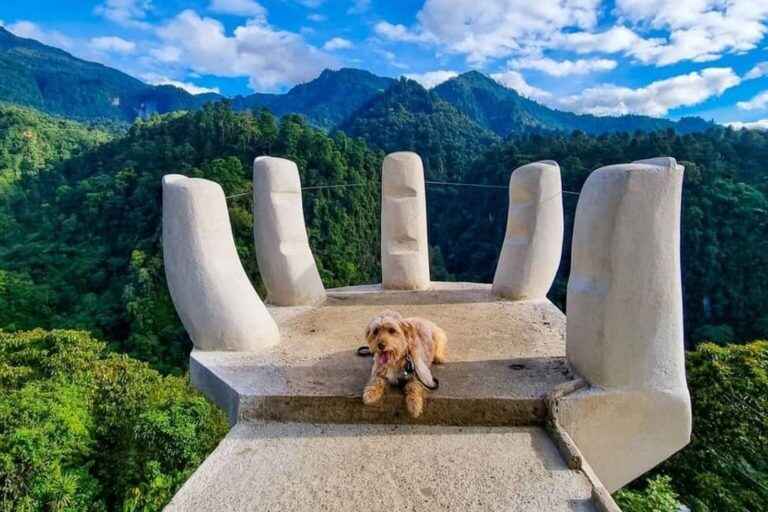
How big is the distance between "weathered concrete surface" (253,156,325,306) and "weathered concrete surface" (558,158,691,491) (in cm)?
344

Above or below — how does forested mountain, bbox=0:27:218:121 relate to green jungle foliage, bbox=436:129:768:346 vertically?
above

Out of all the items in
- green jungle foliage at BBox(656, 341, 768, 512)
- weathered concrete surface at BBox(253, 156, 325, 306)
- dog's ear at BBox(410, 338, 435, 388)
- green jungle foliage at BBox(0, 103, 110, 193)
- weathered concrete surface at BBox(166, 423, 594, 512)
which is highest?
green jungle foliage at BBox(0, 103, 110, 193)

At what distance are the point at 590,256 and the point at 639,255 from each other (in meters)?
0.32

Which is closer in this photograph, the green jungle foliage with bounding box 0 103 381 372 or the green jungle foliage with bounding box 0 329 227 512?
the green jungle foliage with bounding box 0 329 227 512

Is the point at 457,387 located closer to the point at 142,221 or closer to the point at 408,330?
the point at 408,330

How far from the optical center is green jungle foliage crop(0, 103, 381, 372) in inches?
1112

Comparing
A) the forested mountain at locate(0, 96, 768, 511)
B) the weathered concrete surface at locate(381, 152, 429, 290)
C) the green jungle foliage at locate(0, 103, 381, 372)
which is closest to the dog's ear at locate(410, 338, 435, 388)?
the weathered concrete surface at locate(381, 152, 429, 290)

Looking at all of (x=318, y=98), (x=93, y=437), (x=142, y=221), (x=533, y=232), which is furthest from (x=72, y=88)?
(x=533, y=232)

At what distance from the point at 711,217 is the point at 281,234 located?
34928 millimetres

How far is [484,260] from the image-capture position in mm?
42719

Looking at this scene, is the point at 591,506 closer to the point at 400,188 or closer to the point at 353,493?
the point at 353,493

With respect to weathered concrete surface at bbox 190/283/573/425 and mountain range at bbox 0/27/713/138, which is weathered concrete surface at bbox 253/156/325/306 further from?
mountain range at bbox 0/27/713/138

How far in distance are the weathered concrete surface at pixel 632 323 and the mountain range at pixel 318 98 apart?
248ft

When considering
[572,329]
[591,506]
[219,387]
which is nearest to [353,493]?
Answer: [591,506]
